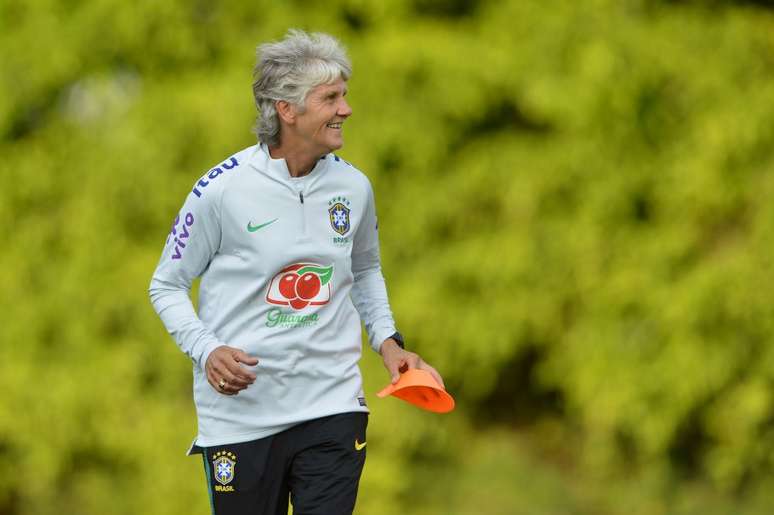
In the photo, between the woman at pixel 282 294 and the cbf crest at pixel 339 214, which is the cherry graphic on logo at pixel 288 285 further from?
the cbf crest at pixel 339 214

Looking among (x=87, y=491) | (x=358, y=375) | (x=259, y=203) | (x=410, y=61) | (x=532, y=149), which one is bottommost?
(x=87, y=491)

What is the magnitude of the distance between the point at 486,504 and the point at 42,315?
306cm

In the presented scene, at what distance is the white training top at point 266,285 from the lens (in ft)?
11.2

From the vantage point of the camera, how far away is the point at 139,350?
25.6 feet

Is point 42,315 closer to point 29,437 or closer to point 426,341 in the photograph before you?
point 29,437

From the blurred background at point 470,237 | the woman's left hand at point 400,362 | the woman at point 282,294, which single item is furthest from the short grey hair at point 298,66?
the blurred background at point 470,237

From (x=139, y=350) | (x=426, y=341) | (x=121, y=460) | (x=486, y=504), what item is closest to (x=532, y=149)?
(x=426, y=341)

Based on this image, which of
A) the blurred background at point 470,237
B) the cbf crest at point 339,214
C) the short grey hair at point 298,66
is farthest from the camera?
the blurred background at point 470,237

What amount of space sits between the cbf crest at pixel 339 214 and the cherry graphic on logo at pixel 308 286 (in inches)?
6.0

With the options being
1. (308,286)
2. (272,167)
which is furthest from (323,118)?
(308,286)

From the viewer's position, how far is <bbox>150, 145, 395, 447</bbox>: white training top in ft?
11.2

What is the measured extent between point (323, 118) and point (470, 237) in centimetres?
447

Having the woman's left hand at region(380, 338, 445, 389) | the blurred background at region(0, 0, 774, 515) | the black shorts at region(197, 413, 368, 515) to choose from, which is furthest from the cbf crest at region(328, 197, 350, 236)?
the blurred background at region(0, 0, 774, 515)

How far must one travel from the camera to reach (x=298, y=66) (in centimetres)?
339
